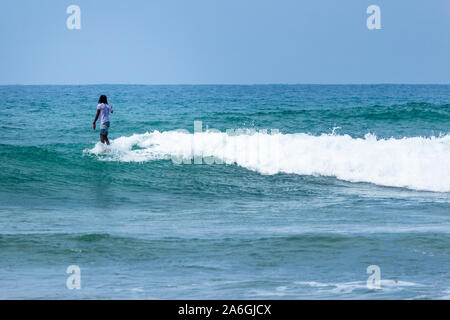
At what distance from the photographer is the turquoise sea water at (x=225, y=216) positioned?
6.90 m

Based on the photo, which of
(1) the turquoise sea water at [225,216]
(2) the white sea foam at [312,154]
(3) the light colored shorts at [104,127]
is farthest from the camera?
(3) the light colored shorts at [104,127]

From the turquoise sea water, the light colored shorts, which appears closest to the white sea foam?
the turquoise sea water

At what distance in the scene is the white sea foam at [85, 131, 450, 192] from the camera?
51.1 feet

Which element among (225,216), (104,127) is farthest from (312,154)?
(225,216)

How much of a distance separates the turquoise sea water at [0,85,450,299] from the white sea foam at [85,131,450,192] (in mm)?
56

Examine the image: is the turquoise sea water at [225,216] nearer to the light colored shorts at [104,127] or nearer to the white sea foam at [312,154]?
the white sea foam at [312,154]

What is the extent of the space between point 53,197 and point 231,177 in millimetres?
4622

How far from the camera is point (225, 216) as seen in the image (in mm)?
11039

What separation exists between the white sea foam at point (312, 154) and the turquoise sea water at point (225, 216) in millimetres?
56

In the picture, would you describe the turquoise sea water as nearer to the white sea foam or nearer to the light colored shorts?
the white sea foam

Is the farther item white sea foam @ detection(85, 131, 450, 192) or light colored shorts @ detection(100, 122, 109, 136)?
light colored shorts @ detection(100, 122, 109, 136)

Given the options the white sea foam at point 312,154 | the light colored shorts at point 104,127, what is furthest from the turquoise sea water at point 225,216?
the light colored shorts at point 104,127

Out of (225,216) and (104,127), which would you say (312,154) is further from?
(225,216)
